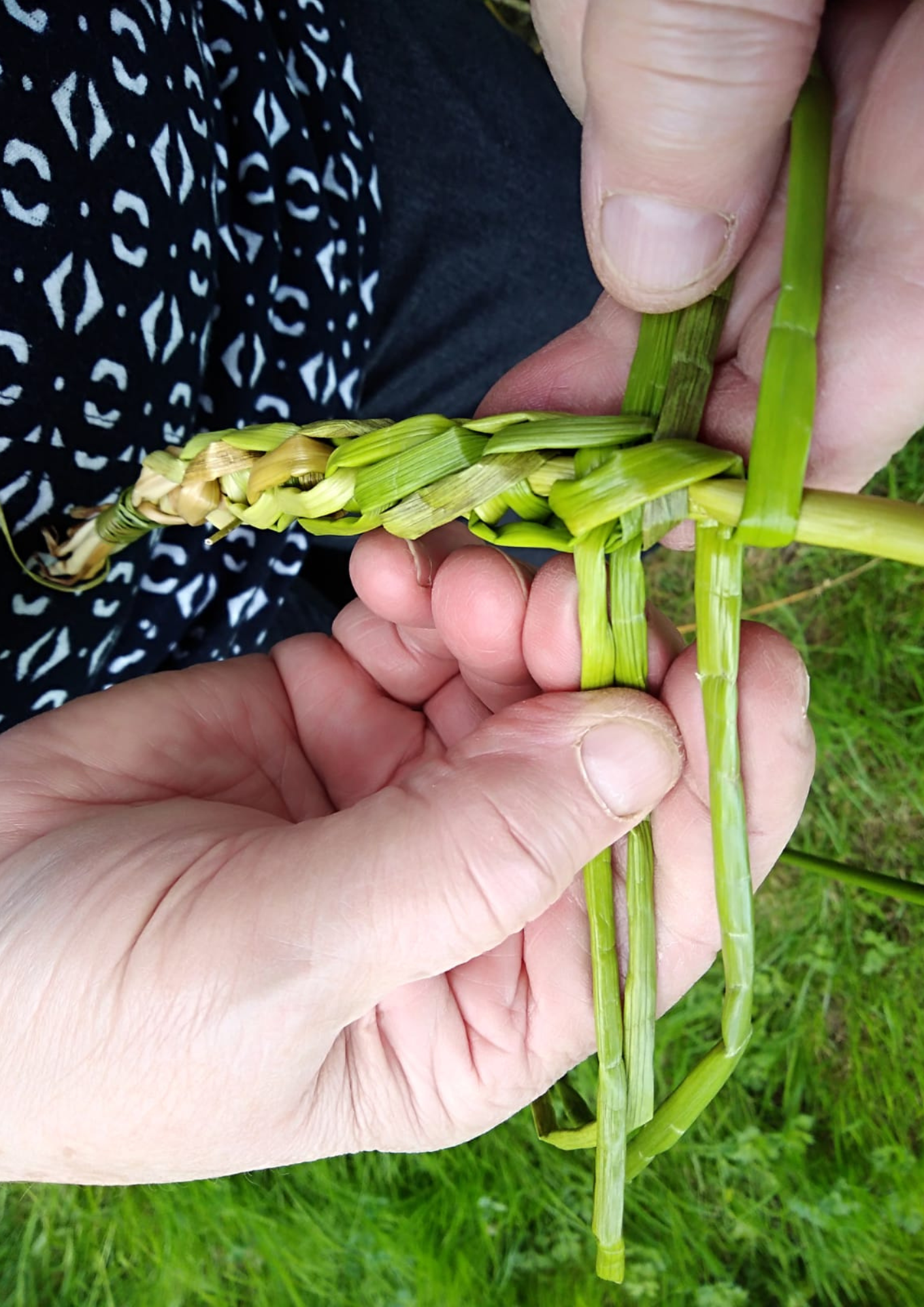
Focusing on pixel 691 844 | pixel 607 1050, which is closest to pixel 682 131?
pixel 691 844

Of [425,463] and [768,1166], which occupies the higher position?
[425,463]

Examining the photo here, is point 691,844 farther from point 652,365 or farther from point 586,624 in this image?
point 652,365

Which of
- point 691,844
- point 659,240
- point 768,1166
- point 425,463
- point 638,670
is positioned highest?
point 659,240

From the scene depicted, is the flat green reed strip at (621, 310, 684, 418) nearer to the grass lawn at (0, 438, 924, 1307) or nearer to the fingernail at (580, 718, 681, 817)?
the fingernail at (580, 718, 681, 817)

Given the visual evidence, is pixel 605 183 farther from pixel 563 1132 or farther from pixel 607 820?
pixel 563 1132

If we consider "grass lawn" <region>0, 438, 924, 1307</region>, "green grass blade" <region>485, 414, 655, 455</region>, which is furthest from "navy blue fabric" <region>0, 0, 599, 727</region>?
"grass lawn" <region>0, 438, 924, 1307</region>

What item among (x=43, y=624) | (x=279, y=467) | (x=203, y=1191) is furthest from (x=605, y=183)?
(x=203, y=1191)
